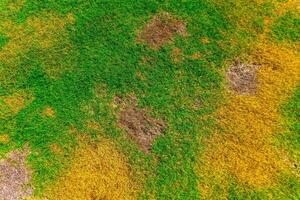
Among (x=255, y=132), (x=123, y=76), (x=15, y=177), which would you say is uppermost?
(x=123, y=76)

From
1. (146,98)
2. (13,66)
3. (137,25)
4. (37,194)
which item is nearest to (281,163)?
(146,98)

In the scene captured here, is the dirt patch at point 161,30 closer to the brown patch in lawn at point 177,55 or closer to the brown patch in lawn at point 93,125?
the brown patch in lawn at point 177,55

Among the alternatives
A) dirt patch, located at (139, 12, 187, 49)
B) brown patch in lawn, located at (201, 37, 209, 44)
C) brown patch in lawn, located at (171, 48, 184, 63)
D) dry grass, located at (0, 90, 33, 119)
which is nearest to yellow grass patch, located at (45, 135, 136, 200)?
dry grass, located at (0, 90, 33, 119)

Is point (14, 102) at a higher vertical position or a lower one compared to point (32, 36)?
lower

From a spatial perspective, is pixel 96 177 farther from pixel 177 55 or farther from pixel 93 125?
Result: pixel 177 55

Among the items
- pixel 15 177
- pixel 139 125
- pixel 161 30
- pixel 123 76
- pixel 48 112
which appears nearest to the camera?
pixel 15 177

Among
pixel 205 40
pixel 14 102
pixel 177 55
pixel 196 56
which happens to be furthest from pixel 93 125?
pixel 205 40

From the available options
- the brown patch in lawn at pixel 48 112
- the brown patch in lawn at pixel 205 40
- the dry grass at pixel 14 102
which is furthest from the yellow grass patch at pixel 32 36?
the brown patch in lawn at pixel 205 40
